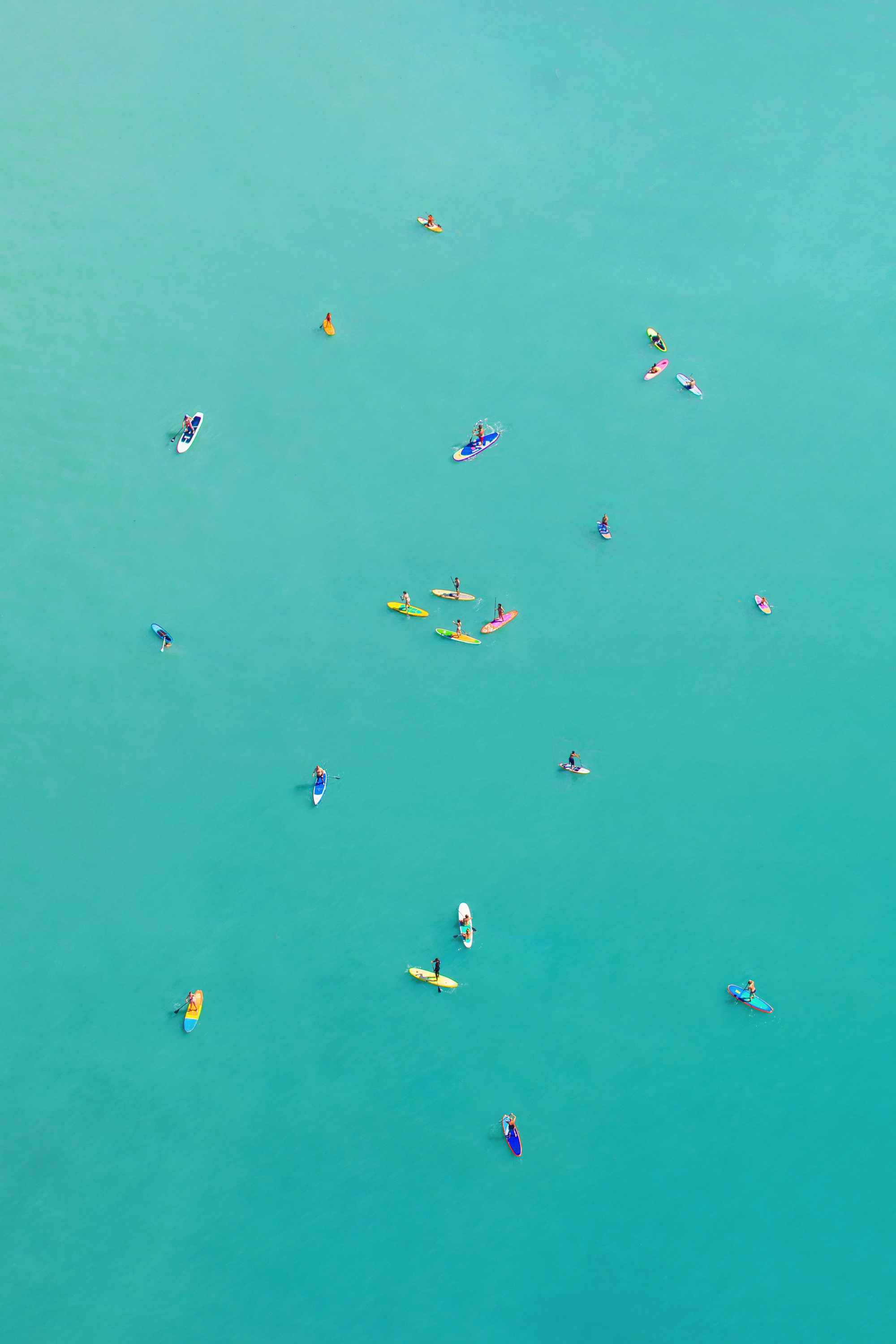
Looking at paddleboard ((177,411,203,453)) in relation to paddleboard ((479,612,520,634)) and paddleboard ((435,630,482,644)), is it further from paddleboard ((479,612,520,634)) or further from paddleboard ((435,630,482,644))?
paddleboard ((479,612,520,634))

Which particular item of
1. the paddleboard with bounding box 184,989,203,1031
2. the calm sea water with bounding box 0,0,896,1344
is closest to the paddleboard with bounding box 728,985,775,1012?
the calm sea water with bounding box 0,0,896,1344

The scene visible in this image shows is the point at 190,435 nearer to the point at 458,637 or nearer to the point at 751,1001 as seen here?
the point at 458,637

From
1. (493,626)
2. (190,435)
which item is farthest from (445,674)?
(190,435)

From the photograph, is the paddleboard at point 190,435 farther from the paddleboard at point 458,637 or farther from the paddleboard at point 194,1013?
the paddleboard at point 194,1013

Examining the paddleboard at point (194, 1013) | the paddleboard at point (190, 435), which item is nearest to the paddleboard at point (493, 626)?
the paddleboard at point (190, 435)

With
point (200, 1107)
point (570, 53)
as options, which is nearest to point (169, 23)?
point (570, 53)

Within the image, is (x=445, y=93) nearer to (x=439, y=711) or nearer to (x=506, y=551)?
(x=506, y=551)
